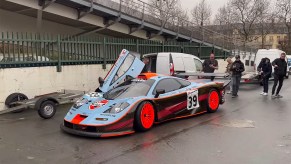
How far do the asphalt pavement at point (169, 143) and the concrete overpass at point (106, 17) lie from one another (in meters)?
8.81

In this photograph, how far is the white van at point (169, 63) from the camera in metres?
13.9

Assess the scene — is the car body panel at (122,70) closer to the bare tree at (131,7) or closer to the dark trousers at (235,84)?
the dark trousers at (235,84)

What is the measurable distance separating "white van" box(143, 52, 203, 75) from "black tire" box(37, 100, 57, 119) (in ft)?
18.5

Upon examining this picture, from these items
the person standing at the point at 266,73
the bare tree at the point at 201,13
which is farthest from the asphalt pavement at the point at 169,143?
the bare tree at the point at 201,13

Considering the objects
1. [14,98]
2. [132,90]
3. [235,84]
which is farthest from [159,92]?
[235,84]

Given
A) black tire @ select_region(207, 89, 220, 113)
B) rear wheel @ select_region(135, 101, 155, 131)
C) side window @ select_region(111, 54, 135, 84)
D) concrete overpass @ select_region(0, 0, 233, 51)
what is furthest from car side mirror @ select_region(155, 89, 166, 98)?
concrete overpass @ select_region(0, 0, 233, 51)

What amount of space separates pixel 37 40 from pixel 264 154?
867 centimetres

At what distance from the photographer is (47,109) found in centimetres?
938

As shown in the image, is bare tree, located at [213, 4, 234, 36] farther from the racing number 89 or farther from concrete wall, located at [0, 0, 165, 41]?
the racing number 89

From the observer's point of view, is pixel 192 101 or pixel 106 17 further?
pixel 106 17

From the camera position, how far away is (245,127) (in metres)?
7.93

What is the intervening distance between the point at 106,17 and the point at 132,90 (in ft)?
39.8

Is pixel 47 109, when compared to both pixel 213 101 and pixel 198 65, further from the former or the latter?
pixel 198 65

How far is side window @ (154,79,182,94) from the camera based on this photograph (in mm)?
8477
